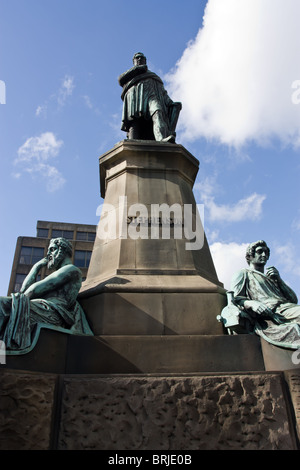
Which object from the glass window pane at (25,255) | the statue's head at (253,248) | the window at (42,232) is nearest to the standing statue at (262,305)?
the statue's head at (253,248)

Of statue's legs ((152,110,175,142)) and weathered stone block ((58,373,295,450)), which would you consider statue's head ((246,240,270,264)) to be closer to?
weathered stone block ((58,373,295,450))

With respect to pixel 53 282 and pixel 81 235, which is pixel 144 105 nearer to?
pixel 53 282

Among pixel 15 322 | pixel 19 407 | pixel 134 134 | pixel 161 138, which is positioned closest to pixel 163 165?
pixel 161 138

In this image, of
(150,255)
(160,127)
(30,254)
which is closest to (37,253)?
(30,254)

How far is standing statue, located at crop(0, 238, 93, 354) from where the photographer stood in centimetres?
427

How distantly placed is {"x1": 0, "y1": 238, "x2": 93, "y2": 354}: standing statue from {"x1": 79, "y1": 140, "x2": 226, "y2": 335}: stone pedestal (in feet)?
1.06

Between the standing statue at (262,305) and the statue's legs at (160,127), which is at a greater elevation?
the statue's legs at (160,127)

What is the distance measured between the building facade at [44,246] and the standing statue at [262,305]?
3973 centimetres

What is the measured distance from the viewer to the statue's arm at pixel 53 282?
5.09 metres

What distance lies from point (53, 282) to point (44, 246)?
48051 millimetres

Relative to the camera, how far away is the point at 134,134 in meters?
9.21

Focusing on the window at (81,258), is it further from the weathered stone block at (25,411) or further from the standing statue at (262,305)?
the weathered stone block at (25,411)

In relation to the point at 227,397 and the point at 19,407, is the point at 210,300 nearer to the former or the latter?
the point at 227,397
